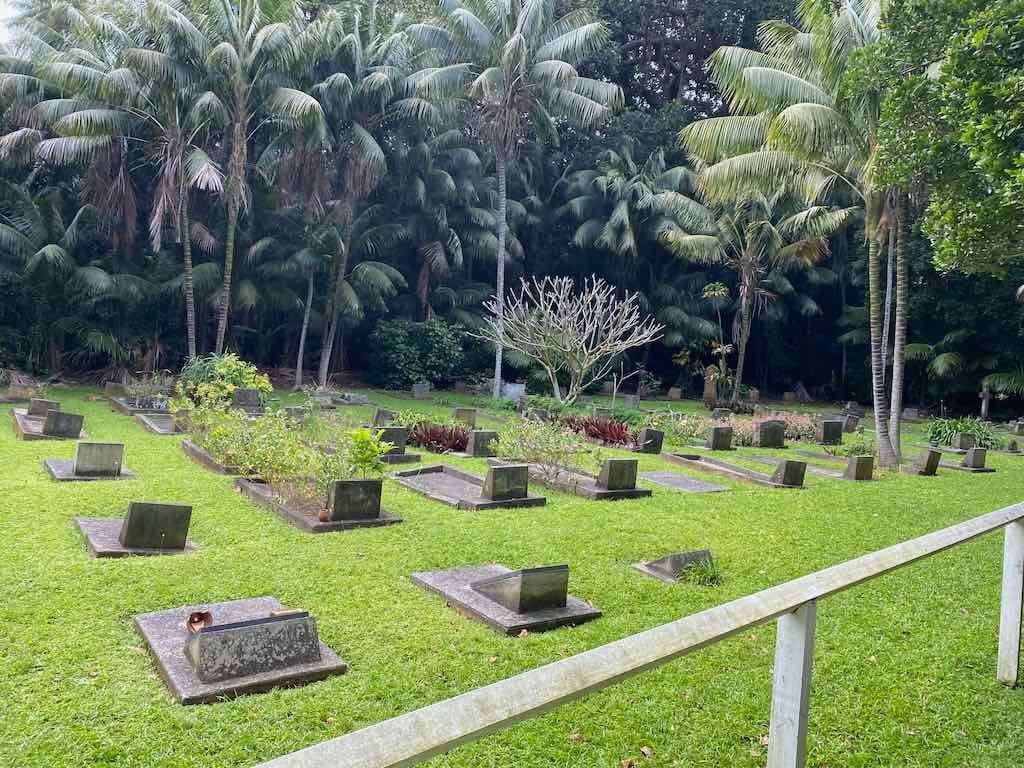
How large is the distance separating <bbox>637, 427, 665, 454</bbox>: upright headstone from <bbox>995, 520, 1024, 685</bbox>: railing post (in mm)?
8885

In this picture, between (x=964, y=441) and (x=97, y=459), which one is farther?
(x=964, y=441)

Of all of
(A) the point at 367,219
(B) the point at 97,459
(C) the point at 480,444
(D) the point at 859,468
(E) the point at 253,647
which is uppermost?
(A) the point at 367,219

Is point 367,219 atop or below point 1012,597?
atop

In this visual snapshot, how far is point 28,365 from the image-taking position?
731 inches

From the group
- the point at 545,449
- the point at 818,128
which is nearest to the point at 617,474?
the point at 545,449

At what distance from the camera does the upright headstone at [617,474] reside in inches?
336

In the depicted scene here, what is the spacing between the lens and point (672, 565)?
5.55m

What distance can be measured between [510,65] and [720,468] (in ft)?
44.4

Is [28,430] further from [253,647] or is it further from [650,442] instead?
[650,442]

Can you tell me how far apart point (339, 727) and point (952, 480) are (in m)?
11.3

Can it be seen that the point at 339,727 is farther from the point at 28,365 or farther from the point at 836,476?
the point at 28,365

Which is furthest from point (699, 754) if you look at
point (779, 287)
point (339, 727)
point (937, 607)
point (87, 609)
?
point (779, 287)

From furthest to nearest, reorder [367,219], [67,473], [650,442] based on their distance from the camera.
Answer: [367,219] < [650,442] < [67,473]

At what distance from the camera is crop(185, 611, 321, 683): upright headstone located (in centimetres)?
344
